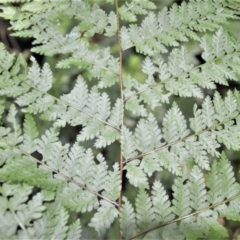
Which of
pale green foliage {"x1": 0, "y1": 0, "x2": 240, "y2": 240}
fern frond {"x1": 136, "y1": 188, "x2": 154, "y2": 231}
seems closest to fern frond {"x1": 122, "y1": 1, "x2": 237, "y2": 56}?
pale green foliage {"x1": 0, "y1": 0, "x2": 240, "y2": 240}

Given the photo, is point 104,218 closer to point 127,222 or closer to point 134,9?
point 127,222

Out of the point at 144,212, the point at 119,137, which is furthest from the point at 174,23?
the point at 144,212

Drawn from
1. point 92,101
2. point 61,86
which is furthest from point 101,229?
point 61,86

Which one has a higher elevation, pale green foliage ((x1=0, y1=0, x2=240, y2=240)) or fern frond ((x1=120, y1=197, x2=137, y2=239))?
pale green foliage ((x1=0, y1=0, x2=240, y2=240))

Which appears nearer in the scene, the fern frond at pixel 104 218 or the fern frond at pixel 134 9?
the fern frond at pixel 104 218

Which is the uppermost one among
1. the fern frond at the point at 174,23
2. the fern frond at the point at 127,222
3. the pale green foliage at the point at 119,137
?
the fern frond at the point at 174,23

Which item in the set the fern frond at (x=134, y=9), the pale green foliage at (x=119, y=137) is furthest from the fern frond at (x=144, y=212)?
the fern frond at (x=134, y=9)

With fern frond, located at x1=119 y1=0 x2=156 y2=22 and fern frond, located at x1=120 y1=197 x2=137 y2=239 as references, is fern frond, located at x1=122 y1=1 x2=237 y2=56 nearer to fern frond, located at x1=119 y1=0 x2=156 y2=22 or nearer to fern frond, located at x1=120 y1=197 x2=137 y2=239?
fern frond, located at x1=119 y1=0 x2=156 y2=22

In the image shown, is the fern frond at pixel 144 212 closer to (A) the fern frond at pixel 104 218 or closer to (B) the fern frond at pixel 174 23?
(A) the fern frond at pixel 104 218
